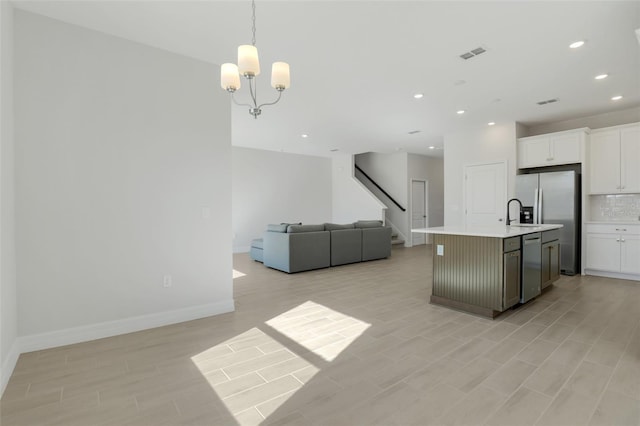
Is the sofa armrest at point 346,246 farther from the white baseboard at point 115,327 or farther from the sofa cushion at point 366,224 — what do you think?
the white baseboard at point 115,327

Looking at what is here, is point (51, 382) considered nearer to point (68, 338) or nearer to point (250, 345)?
point (68, 338)

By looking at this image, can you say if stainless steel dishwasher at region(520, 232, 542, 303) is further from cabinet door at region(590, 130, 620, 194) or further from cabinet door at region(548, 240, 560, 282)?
cabinet door at region(590, 130, 620, 194)

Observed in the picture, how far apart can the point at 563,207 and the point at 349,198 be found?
606cm

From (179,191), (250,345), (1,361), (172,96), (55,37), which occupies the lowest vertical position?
(250,345)

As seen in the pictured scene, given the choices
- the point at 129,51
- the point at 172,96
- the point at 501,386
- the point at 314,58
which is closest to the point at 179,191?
the point at 172,96

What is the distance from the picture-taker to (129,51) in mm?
3131

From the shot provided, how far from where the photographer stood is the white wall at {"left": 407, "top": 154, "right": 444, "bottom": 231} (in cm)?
1007

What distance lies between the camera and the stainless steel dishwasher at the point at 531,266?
11.9 feet

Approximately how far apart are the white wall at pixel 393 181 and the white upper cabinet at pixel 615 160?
4.79 metres

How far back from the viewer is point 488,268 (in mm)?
3369

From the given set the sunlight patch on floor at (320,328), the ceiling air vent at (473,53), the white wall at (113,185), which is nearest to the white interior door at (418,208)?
the ceiling air vent at (473,53)

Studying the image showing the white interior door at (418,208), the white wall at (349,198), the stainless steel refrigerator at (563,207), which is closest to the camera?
the stainless steel refrigerator at (563,207)

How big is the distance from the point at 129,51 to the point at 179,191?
1.46m

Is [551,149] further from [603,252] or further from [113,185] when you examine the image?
[113,185]
